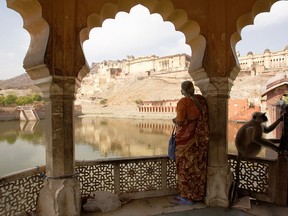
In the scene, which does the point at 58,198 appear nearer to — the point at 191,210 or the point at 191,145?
the point at 191,210

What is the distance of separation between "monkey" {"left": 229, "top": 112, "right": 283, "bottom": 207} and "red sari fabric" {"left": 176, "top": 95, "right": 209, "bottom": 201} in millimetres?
418

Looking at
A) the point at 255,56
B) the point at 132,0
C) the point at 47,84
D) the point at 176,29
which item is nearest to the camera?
the point at 47,84

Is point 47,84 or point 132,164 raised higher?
point 47,84

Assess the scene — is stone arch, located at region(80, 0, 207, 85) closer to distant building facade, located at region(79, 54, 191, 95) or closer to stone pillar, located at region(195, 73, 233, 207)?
stone pillar, located at region(195, 73, 233, 207)

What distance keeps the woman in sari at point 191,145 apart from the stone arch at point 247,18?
68cm

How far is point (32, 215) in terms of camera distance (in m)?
2.93

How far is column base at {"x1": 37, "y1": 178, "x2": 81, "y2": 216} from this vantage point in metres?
2.83

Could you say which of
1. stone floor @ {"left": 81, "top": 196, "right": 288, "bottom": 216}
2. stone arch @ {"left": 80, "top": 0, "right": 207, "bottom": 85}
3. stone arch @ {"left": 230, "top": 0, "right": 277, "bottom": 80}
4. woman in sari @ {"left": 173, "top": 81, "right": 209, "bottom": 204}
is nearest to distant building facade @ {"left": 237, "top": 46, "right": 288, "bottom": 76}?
stone arch @ {"left": 230, "top": 0, "right": 277, "bottom": 80}

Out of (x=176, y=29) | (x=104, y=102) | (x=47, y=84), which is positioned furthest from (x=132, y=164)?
(x=104, y=102)

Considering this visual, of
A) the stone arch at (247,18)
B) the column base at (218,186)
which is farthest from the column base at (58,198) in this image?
the stone arch at (247,18)

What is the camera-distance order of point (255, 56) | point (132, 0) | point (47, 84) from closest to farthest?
1. point (47, 84)
2. point (132, 0)
3. point (255, 56)

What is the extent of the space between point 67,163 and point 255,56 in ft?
239

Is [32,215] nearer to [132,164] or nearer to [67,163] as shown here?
[67,163]

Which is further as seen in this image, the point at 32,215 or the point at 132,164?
the point at 132,164
